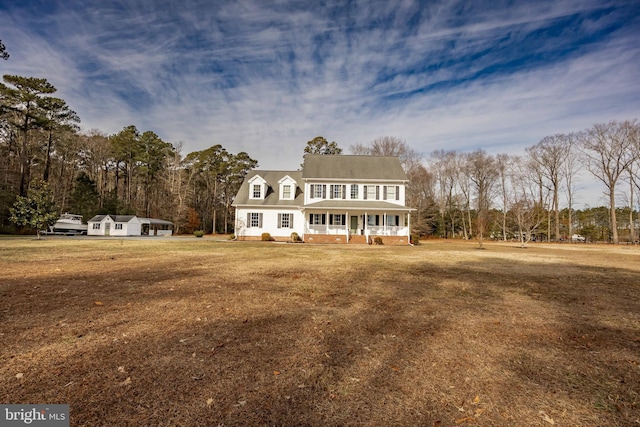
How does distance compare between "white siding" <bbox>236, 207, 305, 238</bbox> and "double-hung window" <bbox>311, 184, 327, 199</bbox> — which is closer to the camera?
"double-hung window" <bbox>311, 184, 327, 199</bbox>

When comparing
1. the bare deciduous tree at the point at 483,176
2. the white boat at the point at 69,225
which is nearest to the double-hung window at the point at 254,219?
the white boat at the point at 69,225

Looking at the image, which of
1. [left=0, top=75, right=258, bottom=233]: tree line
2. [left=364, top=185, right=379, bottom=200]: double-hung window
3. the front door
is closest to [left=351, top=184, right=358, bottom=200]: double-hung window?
[left=364, top=185, right=379, bottom=200]: double-hung window

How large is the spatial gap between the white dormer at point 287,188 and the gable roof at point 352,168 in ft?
5.75

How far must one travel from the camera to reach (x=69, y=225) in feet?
111

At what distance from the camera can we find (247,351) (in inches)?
147

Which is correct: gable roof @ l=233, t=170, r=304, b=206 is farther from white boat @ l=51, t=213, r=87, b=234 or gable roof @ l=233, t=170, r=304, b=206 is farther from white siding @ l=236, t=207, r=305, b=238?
white boat @ l=51, t=213, r=87, b=234

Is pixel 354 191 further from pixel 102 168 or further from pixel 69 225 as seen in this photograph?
pixel 102 168

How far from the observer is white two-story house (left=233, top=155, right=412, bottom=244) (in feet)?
86.5

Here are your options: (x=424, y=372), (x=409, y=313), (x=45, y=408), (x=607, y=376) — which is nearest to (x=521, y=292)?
(x=409, y=313)

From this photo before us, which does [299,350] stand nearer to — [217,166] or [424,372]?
[424,372]

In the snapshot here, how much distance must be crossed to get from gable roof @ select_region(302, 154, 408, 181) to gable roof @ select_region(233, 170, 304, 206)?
105 inches

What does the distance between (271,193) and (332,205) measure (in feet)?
23.3

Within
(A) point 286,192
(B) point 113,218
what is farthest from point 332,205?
(B) point 113,218

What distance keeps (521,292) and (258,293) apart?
6.53 meters
